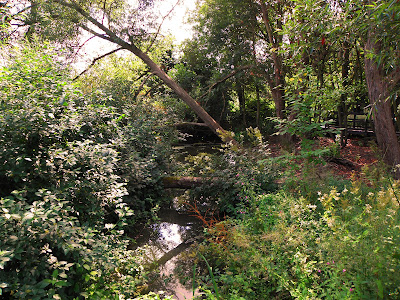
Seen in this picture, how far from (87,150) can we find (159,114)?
4896 millimetres

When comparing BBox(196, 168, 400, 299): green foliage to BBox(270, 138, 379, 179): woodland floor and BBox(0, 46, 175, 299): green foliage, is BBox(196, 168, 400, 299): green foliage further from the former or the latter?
BBox(270, 138, 379, 179): woodland floor

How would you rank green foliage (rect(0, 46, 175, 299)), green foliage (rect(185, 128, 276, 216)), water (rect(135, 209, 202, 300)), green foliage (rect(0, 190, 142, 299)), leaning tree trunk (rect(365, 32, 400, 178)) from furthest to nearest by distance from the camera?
leaning tree trunk (rect(365, 32, 400, 178)), green foliage (rect(185, 128, 276, 216)), water (rect(135, 209, 202, 300)), green foliage (rect(0, 46, 175, 299)), green foliage (rect(0, 190, 142, 299))

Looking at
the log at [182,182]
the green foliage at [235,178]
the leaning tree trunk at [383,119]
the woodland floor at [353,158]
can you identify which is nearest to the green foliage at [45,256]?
the green foliage at [235,178]

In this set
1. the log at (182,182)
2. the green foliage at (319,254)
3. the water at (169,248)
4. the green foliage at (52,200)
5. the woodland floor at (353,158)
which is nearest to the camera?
the green foliage at (319,254)

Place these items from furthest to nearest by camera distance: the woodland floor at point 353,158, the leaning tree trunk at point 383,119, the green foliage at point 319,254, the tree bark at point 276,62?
the tree bark at point 276,62 → the woodland floor at point 353,158 → the leaning tree trunk at point 383,119 → the green foliage at point 319,254

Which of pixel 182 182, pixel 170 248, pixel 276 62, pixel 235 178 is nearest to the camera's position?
pixel 170 248

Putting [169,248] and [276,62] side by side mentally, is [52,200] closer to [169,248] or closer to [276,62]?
[169,248]

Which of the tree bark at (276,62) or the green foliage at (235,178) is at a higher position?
the tree bark at (276,62)

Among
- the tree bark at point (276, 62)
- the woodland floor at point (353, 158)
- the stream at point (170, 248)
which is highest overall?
the tree bark at point (276, 62)

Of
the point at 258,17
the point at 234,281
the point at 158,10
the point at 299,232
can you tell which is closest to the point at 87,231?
the point at 234,281

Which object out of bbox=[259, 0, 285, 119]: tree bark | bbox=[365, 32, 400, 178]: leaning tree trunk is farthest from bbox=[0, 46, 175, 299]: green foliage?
bbox=[259, 0, 285, 119]: tree bark

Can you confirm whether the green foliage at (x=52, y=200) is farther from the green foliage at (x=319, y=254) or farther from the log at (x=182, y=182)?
the log at (x=182, y=182)

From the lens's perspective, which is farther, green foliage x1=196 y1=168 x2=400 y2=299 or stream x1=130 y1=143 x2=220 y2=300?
stream x1=130 y1=143 x2=220 y2=300

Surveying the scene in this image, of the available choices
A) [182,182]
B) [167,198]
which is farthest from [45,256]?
[167,198]
